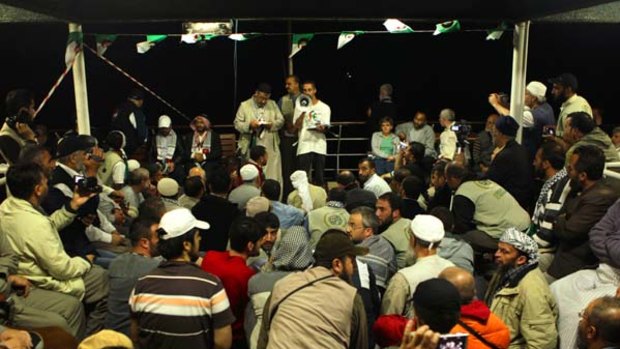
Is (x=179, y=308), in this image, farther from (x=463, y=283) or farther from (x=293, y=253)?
(x=463, y=283)

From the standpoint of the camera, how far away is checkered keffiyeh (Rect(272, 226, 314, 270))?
407 centimetres

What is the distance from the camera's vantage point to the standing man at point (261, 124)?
30.1 ft

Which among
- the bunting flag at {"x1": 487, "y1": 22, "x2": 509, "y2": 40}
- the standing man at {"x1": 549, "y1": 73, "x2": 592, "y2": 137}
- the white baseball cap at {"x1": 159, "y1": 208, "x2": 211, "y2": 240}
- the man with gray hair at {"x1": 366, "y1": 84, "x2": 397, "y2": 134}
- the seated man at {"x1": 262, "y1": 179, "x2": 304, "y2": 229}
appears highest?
the bunting flag at {"x1": 487, "y1": 22, "x2": 509, "y2": 40}

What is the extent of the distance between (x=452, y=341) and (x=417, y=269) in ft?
5.25

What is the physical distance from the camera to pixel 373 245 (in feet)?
15.3

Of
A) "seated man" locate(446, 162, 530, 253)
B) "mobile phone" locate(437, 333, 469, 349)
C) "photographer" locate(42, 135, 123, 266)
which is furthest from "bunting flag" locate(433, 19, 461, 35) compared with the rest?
"mobile phone" locate(437, 333, 469, 349)

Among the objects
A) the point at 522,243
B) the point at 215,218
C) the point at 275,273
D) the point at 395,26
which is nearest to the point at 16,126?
the point at 215,218

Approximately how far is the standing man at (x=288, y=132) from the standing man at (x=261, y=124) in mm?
142

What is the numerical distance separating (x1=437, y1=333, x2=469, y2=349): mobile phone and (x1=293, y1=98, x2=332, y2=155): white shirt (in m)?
6.66

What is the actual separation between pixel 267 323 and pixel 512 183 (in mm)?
3719

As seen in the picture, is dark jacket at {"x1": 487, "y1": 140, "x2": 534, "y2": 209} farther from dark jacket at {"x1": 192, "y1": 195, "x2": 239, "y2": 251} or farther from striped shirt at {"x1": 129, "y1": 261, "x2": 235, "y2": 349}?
striped shirt at {"x1": 129, "y1": 261, "x2": 235, "y2": 349}

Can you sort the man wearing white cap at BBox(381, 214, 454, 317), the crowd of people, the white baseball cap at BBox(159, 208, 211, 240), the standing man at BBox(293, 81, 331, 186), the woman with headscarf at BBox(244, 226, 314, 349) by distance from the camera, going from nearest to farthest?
the crowd of people < the white baseball cap at BBox(159, 208, 211, 240) < the woman with headscarf at BBox(244, 226, 314, 349) < the man wearing white cap at BBox(381, 214, 454, 317) < the standing man at BBox(293, 81, 331, 186)

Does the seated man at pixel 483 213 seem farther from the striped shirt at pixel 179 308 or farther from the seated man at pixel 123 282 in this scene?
the striped shirt at pixel 179 308

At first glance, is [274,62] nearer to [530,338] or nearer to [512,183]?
[512,183]
